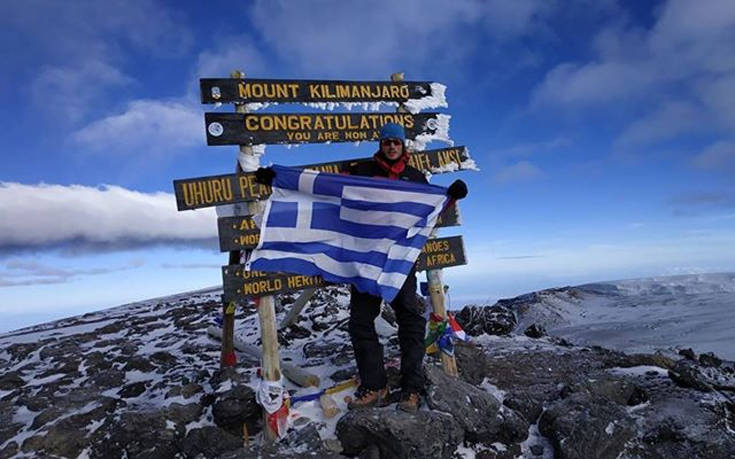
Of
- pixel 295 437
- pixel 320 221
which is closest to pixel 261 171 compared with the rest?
pixel 320 221

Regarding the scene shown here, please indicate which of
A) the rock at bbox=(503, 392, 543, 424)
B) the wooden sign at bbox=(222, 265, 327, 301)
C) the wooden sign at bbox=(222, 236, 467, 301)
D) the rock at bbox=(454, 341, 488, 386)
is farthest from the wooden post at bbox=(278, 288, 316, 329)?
the rock at bbox=(503, 392, 543, 424)

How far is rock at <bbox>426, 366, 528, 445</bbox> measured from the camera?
19.3ft

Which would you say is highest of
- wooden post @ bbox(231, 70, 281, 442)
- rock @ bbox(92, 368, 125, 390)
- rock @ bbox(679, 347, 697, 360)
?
wooden post @ bbox(231, 70, 281, 442)

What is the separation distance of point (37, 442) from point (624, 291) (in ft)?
78.5

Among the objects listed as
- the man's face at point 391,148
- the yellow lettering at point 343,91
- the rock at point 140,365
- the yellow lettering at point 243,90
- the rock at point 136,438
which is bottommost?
the rock at point 136,438

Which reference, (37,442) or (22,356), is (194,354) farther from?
(22,356)

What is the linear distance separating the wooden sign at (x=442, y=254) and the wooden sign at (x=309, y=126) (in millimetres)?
1928

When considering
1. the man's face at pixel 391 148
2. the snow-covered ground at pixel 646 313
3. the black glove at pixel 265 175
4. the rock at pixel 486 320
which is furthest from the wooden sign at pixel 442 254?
the snow-covered ground at pixel 646 313

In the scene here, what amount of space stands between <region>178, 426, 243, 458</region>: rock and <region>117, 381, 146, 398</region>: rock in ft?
6.15

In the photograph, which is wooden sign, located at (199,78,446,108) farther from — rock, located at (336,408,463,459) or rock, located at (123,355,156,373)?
rock, located at (123,355,156,373)

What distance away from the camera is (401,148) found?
6.29 m

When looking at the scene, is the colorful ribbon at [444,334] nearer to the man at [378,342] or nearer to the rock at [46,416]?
the man at [378,342]

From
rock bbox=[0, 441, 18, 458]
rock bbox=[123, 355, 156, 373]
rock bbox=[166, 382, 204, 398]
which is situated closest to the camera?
rock bbox=[0, 441, 18, 458]

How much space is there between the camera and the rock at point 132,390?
7.42 meters
